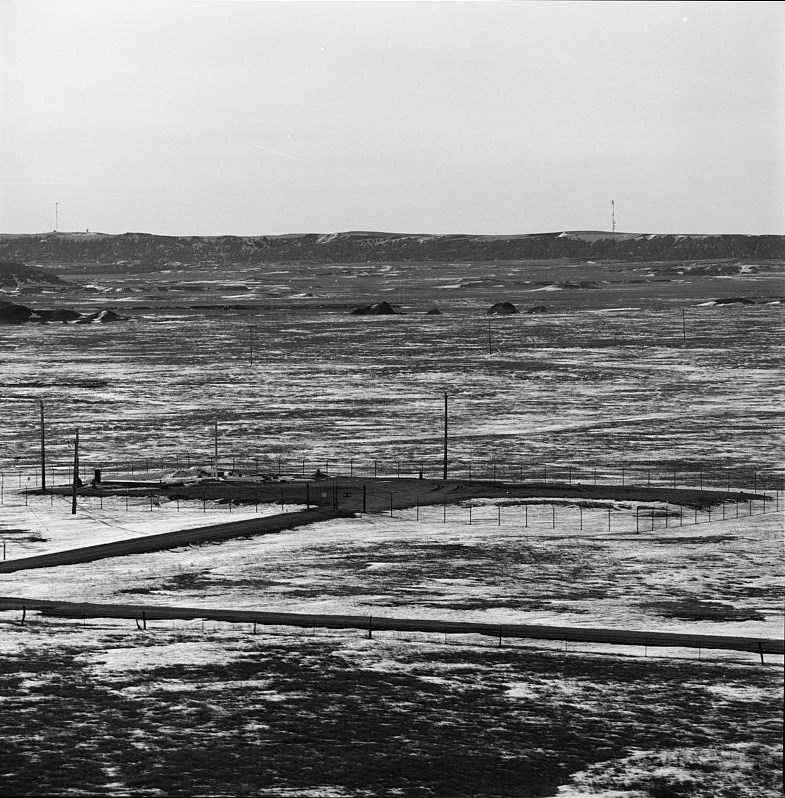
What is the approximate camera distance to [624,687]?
35062mm

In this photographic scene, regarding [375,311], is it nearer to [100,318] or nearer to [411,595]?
[100,318]

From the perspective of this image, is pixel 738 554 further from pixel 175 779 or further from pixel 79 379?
pixel 79 379

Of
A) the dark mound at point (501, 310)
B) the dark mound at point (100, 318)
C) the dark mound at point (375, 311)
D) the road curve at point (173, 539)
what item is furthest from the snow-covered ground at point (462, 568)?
the dark mound at point (375, 311)

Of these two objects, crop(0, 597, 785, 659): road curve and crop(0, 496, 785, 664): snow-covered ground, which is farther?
crop(0, 496, 785, 664): snow-covered ground

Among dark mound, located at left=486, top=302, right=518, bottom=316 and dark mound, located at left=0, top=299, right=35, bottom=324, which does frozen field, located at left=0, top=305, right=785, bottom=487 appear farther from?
dark mound, located at left=486, top=302, right=518, bottom=316

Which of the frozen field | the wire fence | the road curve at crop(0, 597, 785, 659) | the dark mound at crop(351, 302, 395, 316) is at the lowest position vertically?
the road curve at crop(0, 597, 785, 659)

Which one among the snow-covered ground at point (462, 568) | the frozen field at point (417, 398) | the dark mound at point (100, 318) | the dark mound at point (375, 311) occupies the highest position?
the dark mound at point (375, 311)

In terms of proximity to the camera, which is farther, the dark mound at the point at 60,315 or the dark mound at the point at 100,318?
the dark mound at the point at 60,315

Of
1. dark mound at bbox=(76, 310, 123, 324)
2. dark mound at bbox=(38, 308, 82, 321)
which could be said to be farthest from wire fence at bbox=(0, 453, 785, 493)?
dark mound at bbox=(38, 308, 82, 321)

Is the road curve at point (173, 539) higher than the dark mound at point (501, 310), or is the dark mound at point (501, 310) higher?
the dark mound at point (501, 310)

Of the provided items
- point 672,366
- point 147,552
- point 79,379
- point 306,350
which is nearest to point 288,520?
point 147,552

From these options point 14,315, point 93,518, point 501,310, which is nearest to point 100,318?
point 14,315

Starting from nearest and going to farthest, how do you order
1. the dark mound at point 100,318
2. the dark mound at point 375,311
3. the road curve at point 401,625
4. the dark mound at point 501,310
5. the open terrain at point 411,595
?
the open terrain at point 411,595, the road curve at point 401,625, the dark mound at point 100,318, the dark mound at point 501,310, the dark mound at point 375,311

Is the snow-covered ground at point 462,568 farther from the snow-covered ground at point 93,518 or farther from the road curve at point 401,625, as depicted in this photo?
the road curve at point 401,625
